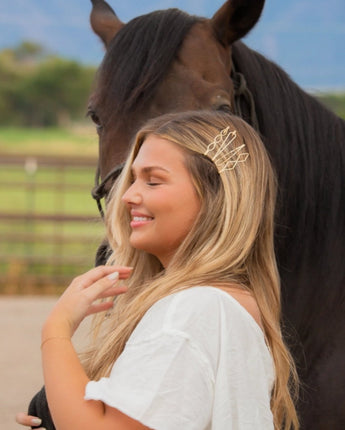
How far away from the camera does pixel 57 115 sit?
27.7m

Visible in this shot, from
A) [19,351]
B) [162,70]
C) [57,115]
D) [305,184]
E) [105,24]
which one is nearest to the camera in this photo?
[162,70]

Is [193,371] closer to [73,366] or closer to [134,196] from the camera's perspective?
[73,366]

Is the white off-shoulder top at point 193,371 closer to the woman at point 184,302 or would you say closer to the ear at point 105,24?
the woman at point 184,302

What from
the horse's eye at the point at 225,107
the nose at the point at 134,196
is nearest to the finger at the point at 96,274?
the nose at the point at 134,196

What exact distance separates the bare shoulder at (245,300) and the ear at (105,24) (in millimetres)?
1582

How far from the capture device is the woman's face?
1.49m

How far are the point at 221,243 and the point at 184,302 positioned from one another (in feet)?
0.62

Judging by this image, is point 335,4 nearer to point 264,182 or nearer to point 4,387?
point 4,387

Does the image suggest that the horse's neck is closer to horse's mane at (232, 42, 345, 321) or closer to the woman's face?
horse's mane at (232, 42, 345, 321)

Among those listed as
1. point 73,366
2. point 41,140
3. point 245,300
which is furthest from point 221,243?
point 41,140

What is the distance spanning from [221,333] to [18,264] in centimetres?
844

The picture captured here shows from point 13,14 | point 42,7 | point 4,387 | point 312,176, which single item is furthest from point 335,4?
point 312,176

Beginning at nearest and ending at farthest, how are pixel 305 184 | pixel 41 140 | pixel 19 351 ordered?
1. pixel 305 184
2. pixel 19 351
3. pixel 41 140

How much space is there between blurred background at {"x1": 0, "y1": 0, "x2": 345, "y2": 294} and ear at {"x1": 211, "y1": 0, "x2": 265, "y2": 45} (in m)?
0.45
